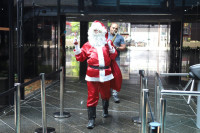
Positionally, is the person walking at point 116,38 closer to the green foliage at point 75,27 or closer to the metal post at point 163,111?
the metal post at point 163,111

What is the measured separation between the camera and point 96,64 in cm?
467

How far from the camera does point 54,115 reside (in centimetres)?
537

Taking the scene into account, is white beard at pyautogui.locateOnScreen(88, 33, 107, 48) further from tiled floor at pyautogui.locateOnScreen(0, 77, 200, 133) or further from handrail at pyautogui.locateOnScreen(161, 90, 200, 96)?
handrail at pyautogui.locateOnScreen(161, 90, 200, 96)

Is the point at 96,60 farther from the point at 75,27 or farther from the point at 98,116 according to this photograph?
the point at 75,27

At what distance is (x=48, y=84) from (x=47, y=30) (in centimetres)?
168

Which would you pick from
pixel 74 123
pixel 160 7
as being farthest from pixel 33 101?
pixel 160 7

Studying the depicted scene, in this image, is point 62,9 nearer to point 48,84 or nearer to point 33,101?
point 48,84

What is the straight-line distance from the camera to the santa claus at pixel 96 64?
15.3ft

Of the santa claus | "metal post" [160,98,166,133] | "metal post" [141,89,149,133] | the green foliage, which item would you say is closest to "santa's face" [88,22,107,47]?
the santa claus

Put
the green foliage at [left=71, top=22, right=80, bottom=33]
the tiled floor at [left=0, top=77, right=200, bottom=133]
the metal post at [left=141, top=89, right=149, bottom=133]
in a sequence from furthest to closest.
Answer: the green foliage at [left=71, top=22, right=80, bottom=33], the tiled floor at [left=0, top=77, right=200, bottom=133], the metal post at [left=141, top=89, right=149, bottom=133]

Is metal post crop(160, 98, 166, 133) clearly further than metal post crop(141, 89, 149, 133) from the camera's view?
No

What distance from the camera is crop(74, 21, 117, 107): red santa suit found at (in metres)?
4.65

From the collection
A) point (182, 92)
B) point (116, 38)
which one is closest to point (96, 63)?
point (116, 38)

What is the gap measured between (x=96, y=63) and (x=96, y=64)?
0.02 m
